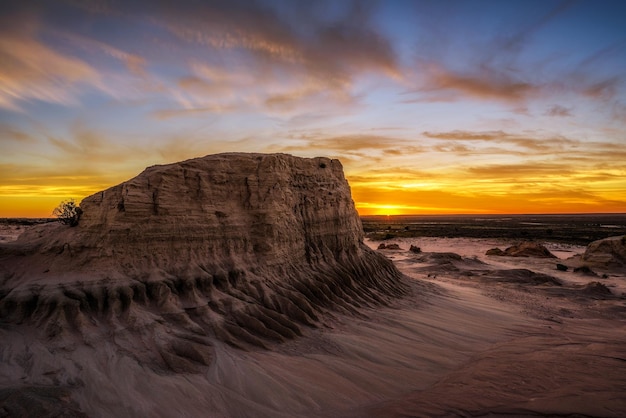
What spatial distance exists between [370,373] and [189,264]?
17.0 feet

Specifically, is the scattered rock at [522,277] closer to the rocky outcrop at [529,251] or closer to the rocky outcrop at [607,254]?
the rocky outcrop at [607,254]

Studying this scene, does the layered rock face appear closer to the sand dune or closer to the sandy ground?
the sand dune

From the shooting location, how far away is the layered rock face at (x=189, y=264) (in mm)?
7594

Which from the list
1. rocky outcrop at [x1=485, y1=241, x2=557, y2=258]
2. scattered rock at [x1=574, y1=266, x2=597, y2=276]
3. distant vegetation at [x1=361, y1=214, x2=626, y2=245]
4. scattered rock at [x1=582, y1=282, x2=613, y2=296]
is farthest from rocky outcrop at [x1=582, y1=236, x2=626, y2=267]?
scattered rock at [x1=582, y1=282, x2=613, y2=296]

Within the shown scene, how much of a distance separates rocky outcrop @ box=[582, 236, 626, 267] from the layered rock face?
25.4 metres

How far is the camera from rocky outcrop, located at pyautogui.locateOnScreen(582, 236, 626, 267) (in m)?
28.1

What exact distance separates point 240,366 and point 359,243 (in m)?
9.65

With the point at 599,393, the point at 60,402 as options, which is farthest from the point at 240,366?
the point at 599,393

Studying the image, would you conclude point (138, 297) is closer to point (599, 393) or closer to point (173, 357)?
point (173, 357)

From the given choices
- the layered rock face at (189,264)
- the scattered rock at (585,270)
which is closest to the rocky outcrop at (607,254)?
the scattered rock at (585,270)

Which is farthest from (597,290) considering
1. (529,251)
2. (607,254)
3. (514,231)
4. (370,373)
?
(514,231)

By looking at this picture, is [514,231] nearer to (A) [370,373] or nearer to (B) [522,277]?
(B) [522,277]

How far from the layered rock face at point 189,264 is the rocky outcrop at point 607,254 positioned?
83.2 feet

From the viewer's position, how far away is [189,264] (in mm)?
9336
